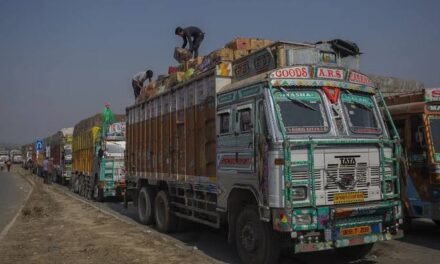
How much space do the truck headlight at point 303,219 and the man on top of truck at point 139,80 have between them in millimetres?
8431

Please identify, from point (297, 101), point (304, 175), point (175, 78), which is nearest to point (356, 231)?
point (304, 175)

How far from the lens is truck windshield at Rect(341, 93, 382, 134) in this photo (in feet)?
24.2

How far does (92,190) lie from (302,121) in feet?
49.2

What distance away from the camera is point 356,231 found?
688cm

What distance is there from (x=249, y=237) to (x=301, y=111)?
1.99m

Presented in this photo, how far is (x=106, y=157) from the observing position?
62.7 feet

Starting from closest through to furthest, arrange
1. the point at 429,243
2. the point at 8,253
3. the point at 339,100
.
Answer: the point at 339,100 < the point at 8,253 < the point at 429,243

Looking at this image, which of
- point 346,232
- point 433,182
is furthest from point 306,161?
point 433,182

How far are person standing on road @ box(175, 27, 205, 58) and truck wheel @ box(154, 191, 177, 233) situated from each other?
3.97 m

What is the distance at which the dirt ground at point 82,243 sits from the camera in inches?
322

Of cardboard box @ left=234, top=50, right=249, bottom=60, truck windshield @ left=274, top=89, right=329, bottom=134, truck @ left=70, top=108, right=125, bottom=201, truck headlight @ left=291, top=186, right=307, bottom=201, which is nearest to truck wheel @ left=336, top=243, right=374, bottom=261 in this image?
truck headlight @ left=291, top=186, right=307, bottom=201

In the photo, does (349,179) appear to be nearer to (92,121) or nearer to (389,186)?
(389,186)

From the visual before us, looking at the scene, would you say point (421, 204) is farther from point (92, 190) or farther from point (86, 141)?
point (86, 141)

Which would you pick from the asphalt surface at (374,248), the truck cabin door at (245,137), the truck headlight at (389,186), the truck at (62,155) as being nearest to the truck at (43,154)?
the truck at (62,155)
